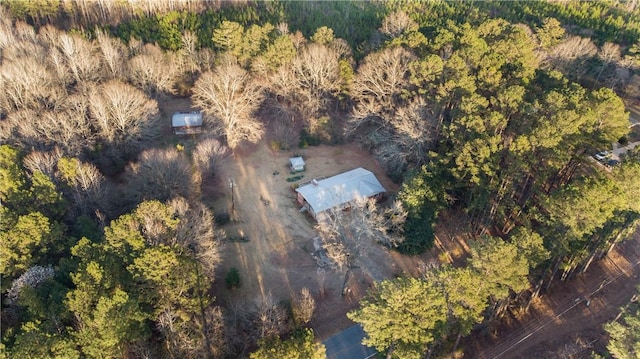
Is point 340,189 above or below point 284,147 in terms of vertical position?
above

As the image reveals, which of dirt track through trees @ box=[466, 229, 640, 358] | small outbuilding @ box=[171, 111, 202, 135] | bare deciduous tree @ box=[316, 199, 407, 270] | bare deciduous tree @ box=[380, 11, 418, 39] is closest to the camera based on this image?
dirt track through trees @ box=[466, 229, 640, 358]

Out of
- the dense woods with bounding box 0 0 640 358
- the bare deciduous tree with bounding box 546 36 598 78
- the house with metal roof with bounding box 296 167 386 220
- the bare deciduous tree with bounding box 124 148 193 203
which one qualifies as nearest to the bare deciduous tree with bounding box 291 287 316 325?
the dense woods with bounding box 0 0 640 358

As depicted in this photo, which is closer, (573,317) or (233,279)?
(573,317)

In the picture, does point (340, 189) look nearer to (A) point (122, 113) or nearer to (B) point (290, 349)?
(B) point (290, 349)

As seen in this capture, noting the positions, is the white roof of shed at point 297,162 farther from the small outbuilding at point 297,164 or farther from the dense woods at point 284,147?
the dense woods at point 284,147


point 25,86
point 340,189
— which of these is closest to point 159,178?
point 340,189

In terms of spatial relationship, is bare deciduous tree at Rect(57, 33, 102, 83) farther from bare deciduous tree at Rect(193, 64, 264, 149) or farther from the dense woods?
bare deciduous tree at Rect(193, 64, 264, 149)
